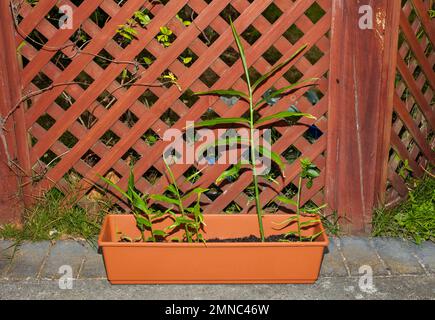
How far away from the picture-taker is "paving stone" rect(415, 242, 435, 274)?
118 inches

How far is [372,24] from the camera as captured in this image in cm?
297

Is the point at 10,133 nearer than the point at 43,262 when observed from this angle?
No

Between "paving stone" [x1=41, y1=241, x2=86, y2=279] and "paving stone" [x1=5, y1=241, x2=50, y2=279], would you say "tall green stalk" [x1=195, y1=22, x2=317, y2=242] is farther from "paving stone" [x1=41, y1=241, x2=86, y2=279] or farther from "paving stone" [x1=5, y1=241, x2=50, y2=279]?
"paving stone" [x1=5, y1=241, x2=50, y2=279]

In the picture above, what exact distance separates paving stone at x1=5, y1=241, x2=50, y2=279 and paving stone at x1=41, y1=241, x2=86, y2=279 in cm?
4

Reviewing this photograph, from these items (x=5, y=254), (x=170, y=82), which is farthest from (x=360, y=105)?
(x=5, y=254)

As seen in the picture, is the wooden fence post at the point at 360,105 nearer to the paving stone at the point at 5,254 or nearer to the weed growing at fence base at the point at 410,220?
the weed growing at fence base at the point at 410,220

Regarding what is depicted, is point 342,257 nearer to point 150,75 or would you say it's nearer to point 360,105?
point 360,105

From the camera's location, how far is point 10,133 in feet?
10.3

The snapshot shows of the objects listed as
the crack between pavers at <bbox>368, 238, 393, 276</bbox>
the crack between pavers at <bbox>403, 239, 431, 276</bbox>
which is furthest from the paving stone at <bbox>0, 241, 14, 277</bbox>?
the crack between pavers at <bbox>403, 239, 431, 276</bbox>

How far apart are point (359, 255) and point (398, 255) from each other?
7.1 inches

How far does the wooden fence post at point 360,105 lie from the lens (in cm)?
297

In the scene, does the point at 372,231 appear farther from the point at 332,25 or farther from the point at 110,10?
the point at 110,10
